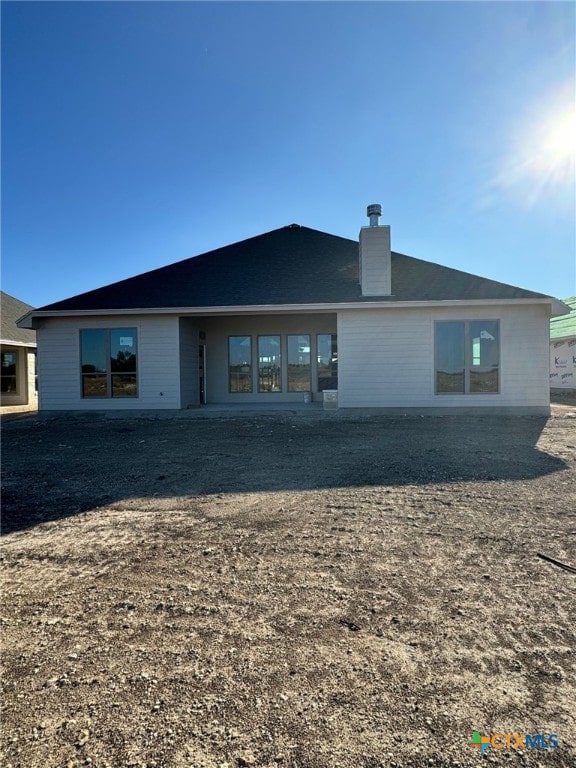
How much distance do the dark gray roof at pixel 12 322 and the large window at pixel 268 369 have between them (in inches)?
359

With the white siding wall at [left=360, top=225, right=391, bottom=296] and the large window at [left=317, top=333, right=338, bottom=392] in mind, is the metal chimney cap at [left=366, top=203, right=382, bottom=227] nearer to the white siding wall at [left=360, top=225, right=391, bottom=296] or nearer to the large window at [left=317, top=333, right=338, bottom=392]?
the white siding wall at [left=360, top=225, right=391, bottom=296]

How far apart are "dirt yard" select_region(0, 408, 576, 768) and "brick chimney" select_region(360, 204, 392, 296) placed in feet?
24.3

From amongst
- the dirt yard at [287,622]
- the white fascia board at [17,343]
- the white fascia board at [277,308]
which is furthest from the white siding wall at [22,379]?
the dirt yard at [287,622]

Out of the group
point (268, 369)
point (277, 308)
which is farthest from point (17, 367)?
point (277, 308)

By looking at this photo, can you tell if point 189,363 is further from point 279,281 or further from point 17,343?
point 17,343

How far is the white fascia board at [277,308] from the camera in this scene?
10.6 metres

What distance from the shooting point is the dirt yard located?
154 centimetres

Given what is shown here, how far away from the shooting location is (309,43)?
9.53 metres

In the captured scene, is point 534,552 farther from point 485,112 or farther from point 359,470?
point 485,112

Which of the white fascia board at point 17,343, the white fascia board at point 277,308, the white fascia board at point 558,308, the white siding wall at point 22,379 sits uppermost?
the white fascia board at point 277,308

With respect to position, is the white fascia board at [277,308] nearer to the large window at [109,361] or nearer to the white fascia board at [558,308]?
the white fascia board at [558,308]

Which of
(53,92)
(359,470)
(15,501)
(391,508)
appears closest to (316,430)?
(359,470)

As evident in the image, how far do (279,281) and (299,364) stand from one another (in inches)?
112

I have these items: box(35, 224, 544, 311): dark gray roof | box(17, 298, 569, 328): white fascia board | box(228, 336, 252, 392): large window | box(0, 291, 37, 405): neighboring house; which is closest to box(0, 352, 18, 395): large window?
box(0, 291, 37, 405): neighboring house
